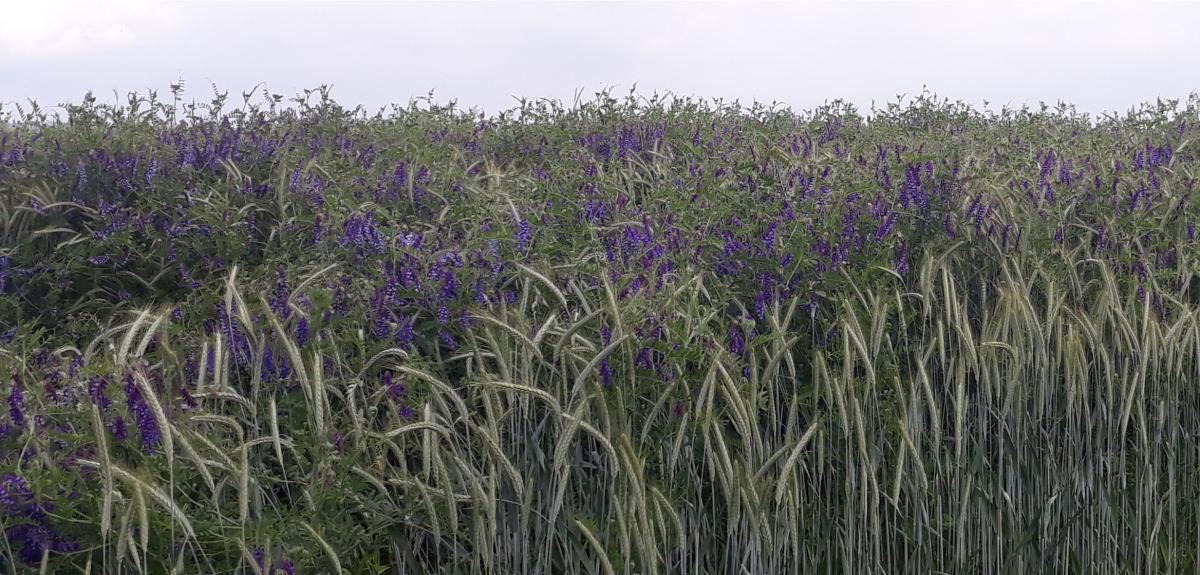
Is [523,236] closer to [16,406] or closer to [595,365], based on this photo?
[595,365]

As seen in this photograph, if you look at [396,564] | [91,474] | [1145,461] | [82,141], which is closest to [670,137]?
[82,141]

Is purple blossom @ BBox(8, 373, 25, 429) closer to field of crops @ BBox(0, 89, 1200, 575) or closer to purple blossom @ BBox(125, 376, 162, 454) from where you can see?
field of crops @ BBox(0, 89, 1200, 575)

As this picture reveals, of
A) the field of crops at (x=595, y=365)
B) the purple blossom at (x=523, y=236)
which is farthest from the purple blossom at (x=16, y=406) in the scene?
the purple blossom at (x=523, y=236)

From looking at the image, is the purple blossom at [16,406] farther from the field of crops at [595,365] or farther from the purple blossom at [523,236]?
the purple blossom at [523,236]

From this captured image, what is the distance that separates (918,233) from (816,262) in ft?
1.76

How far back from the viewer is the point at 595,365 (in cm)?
214

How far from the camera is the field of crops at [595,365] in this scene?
2.04 metres

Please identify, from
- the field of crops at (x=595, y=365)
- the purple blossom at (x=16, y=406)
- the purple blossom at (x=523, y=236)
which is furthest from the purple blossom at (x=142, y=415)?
the purple blossom at (x=523, y=236)

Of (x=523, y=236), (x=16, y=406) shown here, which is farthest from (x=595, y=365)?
(x=16, y=406)

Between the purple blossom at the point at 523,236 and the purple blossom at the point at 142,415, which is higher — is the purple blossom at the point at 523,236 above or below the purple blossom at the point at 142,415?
above

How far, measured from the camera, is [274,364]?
2375mm

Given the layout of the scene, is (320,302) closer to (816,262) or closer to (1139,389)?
(816,262)

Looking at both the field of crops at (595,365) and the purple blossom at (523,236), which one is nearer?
the field of crops at (595,365)

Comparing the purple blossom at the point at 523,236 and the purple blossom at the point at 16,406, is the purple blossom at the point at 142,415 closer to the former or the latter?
the purple blossom at the point at 16,406
